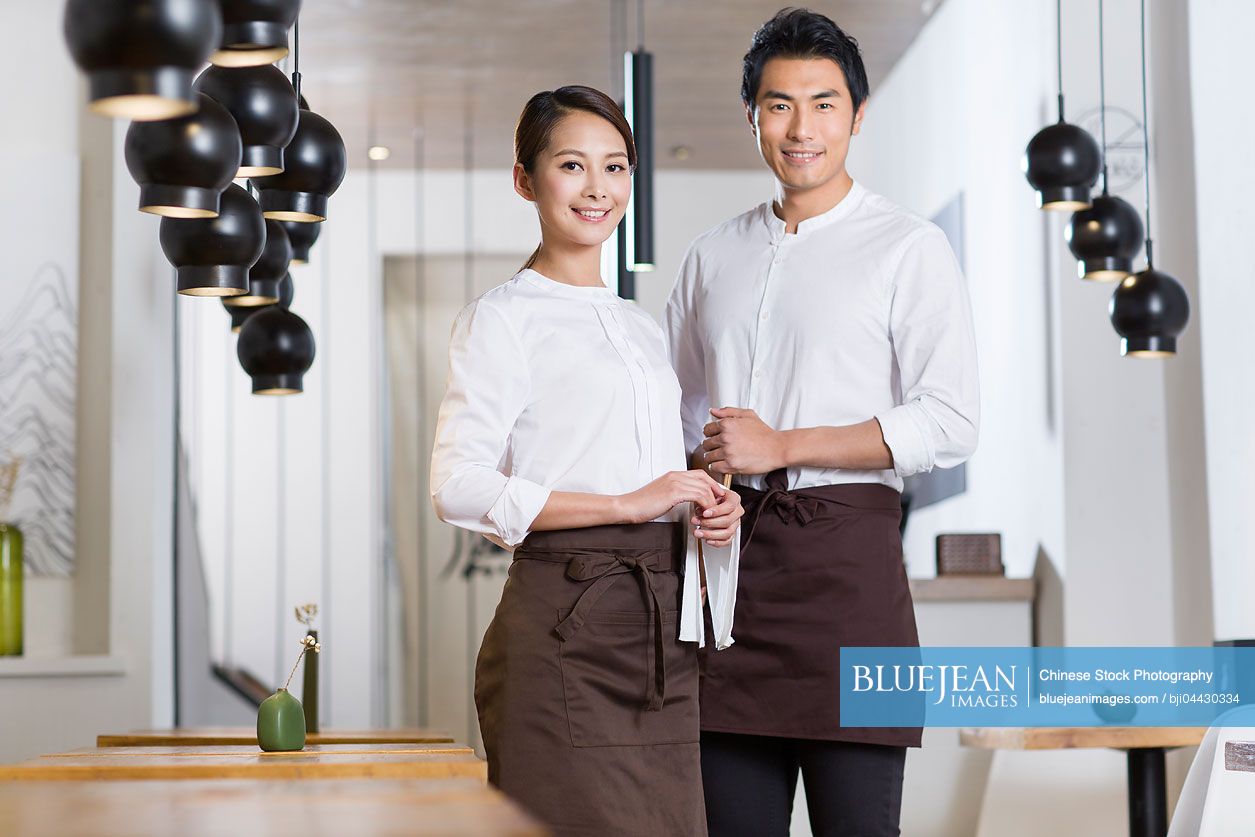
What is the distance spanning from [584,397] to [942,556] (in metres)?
2.72

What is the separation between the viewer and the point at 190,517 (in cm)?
500

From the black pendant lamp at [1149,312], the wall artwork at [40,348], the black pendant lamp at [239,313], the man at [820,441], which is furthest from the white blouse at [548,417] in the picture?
the wall artwork at [40,348]

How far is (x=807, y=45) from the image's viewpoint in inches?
77.1

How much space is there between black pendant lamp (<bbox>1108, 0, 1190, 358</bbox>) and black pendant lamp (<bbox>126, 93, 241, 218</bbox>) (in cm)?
233

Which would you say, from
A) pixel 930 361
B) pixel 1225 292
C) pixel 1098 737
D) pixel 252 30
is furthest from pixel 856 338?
pixel 1225 292

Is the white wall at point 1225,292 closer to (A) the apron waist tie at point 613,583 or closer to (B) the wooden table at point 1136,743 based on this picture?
(B) the wooden table at point 1136,743

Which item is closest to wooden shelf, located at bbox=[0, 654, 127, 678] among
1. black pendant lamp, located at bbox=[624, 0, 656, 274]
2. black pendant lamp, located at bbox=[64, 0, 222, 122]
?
black pendant lamp, located at bbox=[624, 0, 656, 274]

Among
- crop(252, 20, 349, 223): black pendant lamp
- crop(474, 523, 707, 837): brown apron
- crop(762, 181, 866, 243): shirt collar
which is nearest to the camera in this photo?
crop(474, 523, 707, 837): brown apron

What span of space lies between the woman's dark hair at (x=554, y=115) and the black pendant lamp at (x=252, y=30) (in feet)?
1.03

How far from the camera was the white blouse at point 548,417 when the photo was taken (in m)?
1.67

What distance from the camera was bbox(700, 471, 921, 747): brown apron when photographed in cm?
188

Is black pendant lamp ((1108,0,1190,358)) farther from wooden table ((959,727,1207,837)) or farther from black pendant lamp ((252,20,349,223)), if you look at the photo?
black pendant lamp ((252,20,349,223))

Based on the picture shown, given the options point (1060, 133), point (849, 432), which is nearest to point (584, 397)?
point (849, 432)

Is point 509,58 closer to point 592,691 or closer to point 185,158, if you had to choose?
point 185,158
